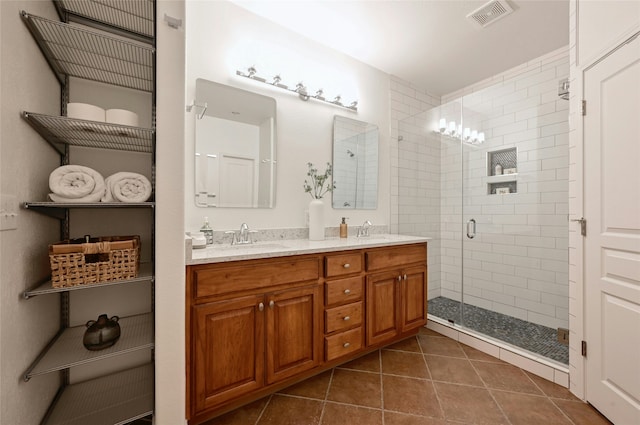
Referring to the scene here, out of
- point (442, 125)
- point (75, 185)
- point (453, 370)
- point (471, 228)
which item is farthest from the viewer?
point (442, 125)

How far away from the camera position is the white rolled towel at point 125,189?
1263mm

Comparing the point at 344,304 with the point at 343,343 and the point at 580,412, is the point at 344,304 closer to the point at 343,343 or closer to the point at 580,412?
the point at 343,343

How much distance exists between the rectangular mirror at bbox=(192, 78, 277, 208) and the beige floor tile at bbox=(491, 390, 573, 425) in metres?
2.00

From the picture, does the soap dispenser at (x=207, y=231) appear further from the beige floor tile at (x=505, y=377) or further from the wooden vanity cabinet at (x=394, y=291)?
the beige floor tile at (x=505, y=377)

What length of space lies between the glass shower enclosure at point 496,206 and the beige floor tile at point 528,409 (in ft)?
1.77

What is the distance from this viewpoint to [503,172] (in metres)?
2.75

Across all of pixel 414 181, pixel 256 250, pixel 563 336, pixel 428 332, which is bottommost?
pixel 428 332

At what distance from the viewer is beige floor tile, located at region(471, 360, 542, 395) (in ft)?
5.80

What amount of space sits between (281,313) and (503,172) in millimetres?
2567

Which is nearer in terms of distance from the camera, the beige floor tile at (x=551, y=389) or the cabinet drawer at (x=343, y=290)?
the beige floor tile at (x=551, y=389)

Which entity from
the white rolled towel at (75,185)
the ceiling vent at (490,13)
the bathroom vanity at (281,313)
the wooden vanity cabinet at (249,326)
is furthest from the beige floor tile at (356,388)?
the ceiling vent at (490,13)

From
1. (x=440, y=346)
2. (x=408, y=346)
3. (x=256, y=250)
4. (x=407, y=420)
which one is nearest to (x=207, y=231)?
(x=256, y=250)

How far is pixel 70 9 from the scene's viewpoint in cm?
139

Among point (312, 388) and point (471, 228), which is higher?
point (471, 228)
